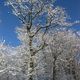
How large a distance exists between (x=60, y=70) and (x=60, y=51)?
390 inches

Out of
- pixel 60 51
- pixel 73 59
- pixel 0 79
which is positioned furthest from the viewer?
pixel 0 79

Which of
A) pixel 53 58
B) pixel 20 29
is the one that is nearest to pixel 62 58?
pixel 53 58

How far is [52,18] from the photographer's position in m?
36.6

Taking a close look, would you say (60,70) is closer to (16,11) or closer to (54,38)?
(54,38)

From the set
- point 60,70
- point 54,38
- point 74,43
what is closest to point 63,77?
point 60,70

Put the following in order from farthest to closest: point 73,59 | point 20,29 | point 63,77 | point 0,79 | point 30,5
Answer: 1. point 0,79
2. point 63,77
3. point 73,59
4. point 20,29
5. point 30,5

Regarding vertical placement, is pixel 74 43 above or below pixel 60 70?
above

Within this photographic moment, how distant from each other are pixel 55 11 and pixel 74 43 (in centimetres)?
2627

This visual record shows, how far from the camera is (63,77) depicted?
67.8 meters

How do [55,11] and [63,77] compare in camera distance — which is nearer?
[55,11]

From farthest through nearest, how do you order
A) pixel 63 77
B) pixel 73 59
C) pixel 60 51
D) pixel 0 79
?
pixel 0 79 < pixel 63 77 < pixel 73 59 < pixel 60 51

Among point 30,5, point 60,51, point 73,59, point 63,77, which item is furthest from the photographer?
point 63,77

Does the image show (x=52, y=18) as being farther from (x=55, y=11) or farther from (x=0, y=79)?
(x=0, y=79)

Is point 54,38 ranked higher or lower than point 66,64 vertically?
higher
